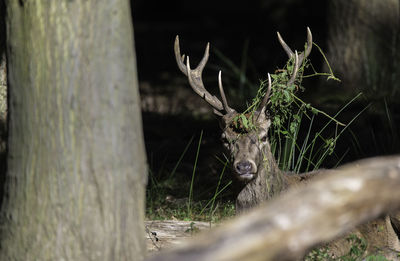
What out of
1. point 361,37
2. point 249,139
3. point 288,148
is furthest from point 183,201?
point 361,37

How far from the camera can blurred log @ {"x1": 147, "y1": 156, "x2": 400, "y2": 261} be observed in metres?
2.59

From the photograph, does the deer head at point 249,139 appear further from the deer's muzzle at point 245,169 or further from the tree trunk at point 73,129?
the tree trunk at point 73,129

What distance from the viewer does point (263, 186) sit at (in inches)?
207

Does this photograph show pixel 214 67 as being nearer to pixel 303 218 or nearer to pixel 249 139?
pixel 249 139

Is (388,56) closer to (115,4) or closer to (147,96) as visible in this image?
(147,96)

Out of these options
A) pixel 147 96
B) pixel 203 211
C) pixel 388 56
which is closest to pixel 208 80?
pixel 147 96

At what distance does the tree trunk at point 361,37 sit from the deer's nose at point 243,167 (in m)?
4.16

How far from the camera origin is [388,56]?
29.6 feet

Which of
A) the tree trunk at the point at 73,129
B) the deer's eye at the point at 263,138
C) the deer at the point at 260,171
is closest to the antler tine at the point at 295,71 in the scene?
the deer at the point at 260,171

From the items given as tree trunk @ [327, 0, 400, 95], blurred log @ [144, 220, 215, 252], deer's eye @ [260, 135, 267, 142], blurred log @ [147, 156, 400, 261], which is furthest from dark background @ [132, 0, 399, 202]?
blurred log @ [147, 156, 400, 261]

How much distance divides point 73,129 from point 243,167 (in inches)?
74.9

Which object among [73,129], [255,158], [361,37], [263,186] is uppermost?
[361,37]

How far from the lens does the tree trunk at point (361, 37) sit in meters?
9.02

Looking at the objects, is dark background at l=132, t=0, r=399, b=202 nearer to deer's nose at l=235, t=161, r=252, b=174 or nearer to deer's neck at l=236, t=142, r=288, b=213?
deer's neck at l=236, t=142, r=288, b=213
